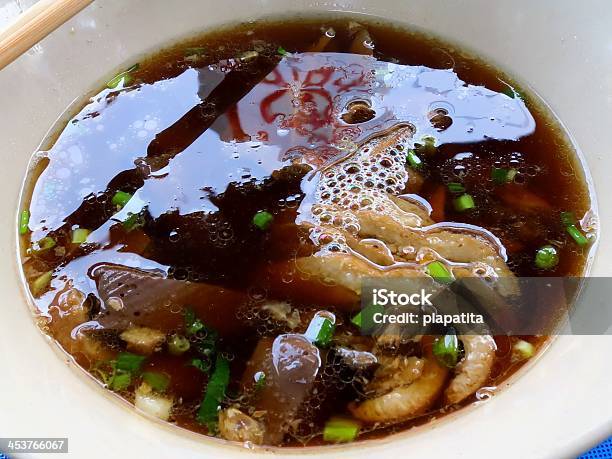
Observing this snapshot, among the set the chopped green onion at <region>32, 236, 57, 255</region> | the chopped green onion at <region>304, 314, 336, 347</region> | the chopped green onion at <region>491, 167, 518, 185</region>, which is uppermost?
the chopped green onion at <region>32, 236, 57, 255</region>

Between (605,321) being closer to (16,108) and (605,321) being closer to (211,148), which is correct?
(211,148)

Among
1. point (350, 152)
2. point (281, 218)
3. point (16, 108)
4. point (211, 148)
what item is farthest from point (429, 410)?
point (16, 108)

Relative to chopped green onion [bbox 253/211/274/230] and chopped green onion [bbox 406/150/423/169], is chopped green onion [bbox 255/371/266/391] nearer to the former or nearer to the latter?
chopped green onion [bbox 253/211/274/230]

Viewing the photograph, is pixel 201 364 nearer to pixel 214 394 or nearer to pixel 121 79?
pixel 214 394

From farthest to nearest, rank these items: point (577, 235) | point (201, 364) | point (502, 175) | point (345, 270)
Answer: point (502, 175)
point (577, 235)
point (345, 270)
point (201, 364)

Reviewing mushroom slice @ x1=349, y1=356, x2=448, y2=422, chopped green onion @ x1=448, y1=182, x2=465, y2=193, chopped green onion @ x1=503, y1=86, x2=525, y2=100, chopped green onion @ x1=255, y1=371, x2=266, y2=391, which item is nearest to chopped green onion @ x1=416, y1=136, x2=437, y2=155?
chopped green onion @ x1=448, y1=182, x2=465, y2=193

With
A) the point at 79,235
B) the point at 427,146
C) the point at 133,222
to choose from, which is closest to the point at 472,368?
the point at 427,146
